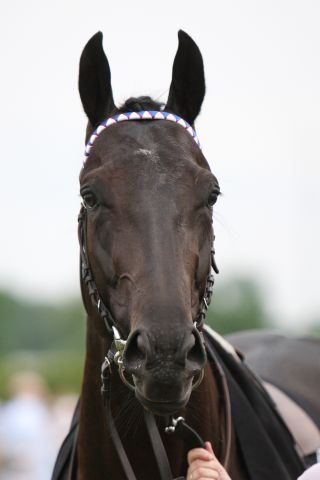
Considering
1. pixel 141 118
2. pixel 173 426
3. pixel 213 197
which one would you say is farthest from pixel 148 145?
pixel 173 426

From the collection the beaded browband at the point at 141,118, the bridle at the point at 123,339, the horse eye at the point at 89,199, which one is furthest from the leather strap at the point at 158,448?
the beaded browband at the point at 141,118

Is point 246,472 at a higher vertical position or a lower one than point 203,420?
lower

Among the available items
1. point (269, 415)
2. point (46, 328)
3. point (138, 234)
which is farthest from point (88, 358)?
point (46, 328)

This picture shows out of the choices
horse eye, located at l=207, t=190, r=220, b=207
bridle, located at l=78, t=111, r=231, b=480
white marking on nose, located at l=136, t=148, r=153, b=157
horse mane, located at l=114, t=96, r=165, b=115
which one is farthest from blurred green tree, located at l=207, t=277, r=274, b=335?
white marking on nose, located at l=136, t=148, r=153, b=157

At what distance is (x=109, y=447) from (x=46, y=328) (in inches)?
4332

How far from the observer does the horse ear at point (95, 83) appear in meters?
4.98

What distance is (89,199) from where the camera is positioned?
4.60 meters

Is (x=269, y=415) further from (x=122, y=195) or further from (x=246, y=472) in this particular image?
(x=122, y=195)

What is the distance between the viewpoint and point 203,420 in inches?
191

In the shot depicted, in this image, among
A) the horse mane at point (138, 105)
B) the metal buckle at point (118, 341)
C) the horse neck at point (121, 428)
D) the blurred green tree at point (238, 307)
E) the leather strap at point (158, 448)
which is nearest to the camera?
the metal buckle at point (118, 341)

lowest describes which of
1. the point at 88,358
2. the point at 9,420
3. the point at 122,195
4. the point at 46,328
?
the point at 46,328

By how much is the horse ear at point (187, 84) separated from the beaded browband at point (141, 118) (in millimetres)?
151

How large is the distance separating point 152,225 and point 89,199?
1.31ft

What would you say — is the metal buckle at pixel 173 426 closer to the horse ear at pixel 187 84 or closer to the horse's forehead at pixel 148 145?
the horse's forehead at pixel 148 145
